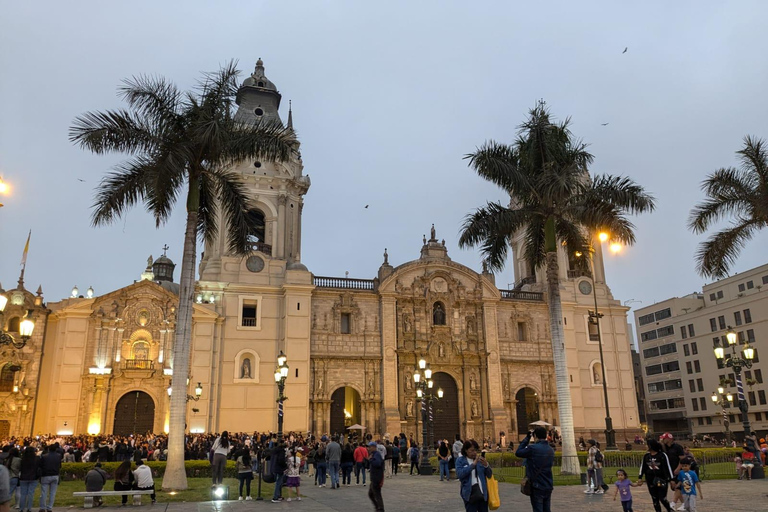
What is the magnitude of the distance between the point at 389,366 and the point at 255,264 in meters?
10.6

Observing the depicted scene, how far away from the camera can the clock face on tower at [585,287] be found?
45656 millimetres

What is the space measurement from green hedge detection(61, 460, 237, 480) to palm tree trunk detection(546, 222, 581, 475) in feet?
38.6

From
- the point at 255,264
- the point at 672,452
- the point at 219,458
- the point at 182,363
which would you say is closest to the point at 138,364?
the point at 255,264

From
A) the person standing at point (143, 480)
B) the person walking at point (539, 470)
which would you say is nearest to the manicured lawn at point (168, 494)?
the person standing at point (143, 480)

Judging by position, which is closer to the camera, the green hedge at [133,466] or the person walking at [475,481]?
the person walking at [475,481]

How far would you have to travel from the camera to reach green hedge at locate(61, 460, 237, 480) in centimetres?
2134

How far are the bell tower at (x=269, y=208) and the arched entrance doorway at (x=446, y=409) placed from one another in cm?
1241

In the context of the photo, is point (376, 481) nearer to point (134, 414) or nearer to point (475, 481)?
point (475, 481)

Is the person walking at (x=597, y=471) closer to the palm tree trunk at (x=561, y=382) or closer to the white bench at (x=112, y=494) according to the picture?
the palm tree trunk at (x=561, y=382)

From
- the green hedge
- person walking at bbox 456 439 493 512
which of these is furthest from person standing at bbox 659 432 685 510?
the green hedge

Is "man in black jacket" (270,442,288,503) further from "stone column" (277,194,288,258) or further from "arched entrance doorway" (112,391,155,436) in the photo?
"stone column" (277,194,288,258)

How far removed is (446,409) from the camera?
40.2 meters

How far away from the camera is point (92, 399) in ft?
110

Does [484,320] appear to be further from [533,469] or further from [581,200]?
[533,469]
